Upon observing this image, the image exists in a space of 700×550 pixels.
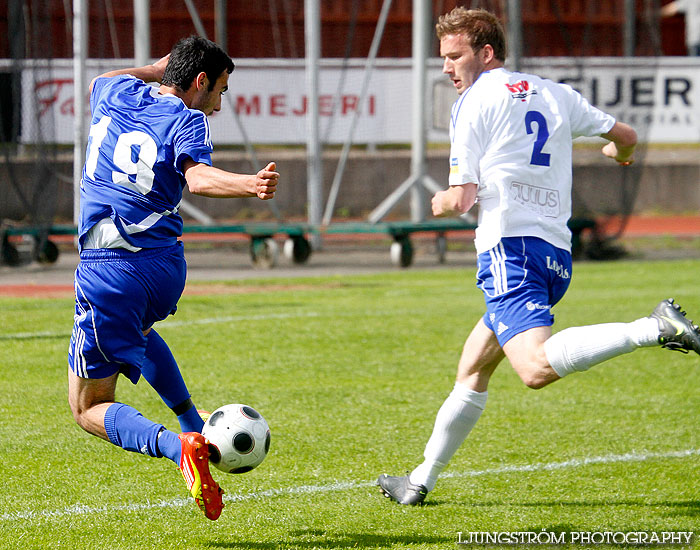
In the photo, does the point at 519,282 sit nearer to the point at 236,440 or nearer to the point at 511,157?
the point at 511,157

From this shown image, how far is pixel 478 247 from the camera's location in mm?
4070

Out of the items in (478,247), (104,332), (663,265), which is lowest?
(663,265)

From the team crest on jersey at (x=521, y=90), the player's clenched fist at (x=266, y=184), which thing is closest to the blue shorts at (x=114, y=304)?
the player's clenched fist at (x=266, y=184)

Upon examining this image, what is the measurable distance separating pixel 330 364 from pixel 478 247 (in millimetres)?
3466

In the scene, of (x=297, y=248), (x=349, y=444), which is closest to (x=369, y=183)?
(x=297, y=248)

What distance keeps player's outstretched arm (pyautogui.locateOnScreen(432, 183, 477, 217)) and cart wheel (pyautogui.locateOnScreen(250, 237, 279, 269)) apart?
1021cm

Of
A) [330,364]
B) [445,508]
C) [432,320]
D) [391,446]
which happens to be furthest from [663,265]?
[445,508]

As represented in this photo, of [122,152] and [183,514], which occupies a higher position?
[122,152]

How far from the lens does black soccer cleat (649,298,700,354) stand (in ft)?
11.2

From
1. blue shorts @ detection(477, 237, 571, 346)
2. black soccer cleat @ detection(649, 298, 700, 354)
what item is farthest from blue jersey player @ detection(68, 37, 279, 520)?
black soccer cleat @ detection(649, 298, 700, 354)

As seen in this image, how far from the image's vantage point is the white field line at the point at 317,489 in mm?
4188

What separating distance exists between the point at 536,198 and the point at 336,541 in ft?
5.09

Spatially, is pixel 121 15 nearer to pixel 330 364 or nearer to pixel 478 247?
pixel 330 364

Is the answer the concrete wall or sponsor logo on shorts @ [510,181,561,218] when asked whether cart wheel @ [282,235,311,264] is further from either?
sponsor logo on shorts @ [510,181,561,218]
